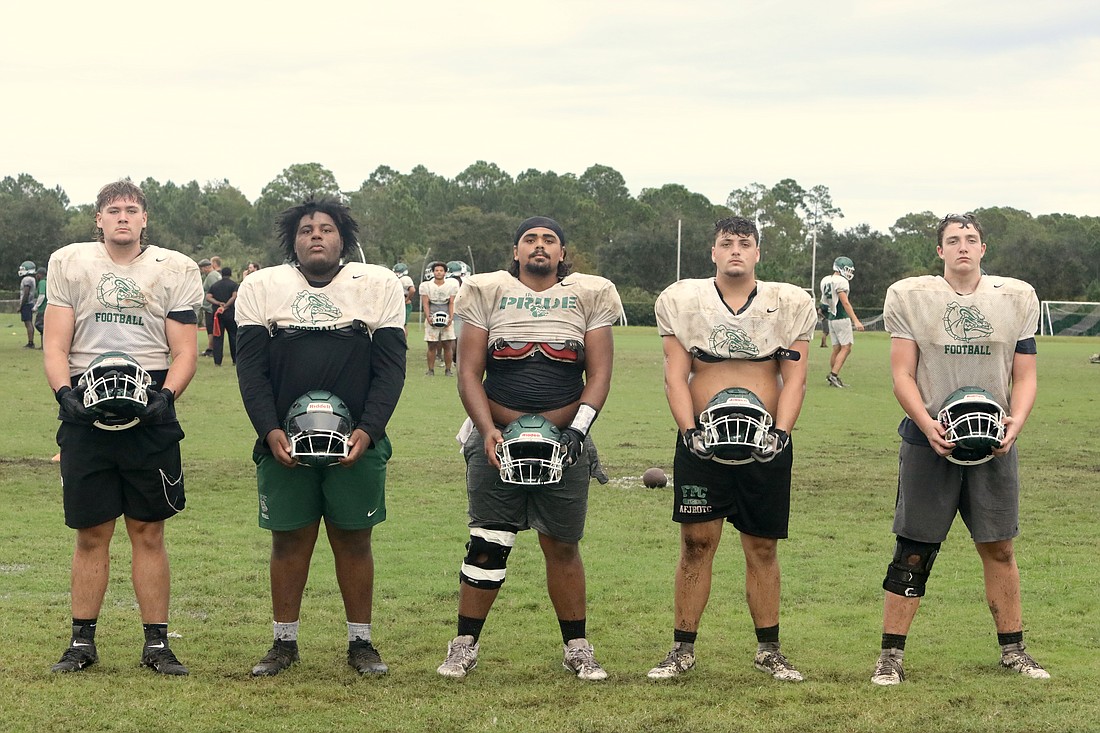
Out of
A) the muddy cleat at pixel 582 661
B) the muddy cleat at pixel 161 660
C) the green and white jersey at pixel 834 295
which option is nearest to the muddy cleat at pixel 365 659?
the muddy cleat at pixel 161 660

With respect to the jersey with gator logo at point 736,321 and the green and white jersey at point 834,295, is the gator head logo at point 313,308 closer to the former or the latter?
the jersey with gator logo at point 736,321

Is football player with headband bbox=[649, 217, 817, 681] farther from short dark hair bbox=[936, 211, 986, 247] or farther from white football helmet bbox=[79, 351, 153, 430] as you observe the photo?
white football helmet bbox=[79, 351, 153, 430]

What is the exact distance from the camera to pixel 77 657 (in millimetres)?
5742

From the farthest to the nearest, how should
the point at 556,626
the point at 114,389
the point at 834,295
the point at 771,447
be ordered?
the point at 834,295 → the point at 556,626 → the point at 771,447 → the point at 114,389

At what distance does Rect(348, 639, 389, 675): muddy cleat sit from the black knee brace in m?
2.34

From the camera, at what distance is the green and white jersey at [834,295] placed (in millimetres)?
21156

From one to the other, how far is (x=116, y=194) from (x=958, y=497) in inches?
161

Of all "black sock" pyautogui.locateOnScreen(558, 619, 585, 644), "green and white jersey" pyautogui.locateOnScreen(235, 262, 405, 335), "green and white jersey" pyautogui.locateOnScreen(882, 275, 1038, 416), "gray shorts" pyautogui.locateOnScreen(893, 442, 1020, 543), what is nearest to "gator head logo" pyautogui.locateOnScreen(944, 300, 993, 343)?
"green and white jersey" pyautogui.locateOnScreen(882, 275, 1038, 416)

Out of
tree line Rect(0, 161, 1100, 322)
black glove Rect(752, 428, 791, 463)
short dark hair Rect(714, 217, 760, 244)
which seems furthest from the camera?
tree line Rect(0, 161, 1100, 322)

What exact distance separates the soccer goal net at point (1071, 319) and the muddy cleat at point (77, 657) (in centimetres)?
4845

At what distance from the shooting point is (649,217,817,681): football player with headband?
5.90m

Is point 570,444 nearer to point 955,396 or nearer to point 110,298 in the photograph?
point 955,396

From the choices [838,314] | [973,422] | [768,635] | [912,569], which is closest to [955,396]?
[973,422]

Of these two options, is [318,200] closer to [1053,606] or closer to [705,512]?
[705,512]
